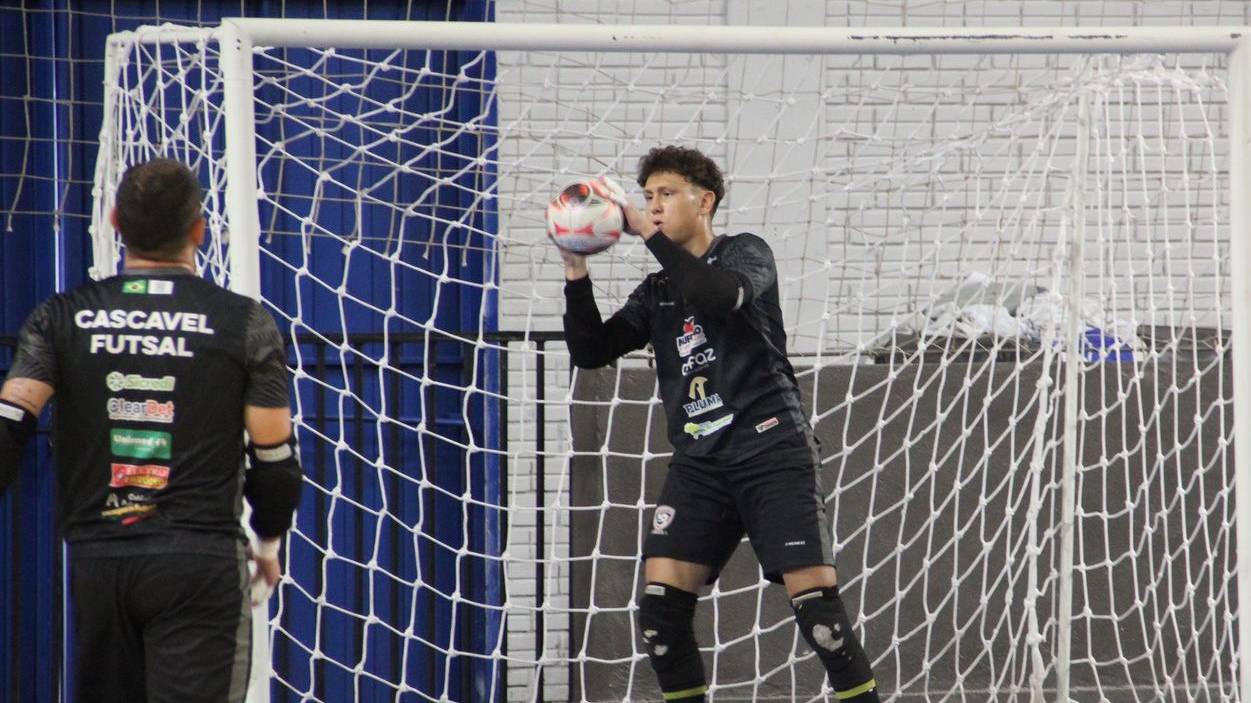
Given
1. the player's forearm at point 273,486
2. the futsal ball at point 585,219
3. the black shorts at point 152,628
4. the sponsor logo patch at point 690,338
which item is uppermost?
the futsal ball at point 585,219

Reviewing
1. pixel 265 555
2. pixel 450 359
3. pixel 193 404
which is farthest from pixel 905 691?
pixel 193 404

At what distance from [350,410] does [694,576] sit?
96.8 inches

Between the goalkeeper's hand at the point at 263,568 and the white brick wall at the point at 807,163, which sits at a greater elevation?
the white brick wall at the point at 807,163

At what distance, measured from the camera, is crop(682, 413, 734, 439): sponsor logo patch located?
153 inches

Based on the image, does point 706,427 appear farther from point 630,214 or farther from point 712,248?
point 630,214

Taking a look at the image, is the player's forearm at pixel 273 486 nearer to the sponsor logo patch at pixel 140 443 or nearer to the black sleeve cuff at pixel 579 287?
the sponsor logo patch at pixel 140 443

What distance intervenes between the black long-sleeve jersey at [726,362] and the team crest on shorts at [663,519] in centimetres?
14

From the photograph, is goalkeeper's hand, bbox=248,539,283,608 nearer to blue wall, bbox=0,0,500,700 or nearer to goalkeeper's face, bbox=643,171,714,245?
goalkeeper's face, bbox=643,171,714,245

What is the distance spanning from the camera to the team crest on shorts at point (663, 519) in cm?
397

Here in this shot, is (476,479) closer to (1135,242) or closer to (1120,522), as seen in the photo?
(1120,522)

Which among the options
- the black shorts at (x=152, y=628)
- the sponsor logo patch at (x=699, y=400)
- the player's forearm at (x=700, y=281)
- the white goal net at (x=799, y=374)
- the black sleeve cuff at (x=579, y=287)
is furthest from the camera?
the white goal net at (x=799, y=374)

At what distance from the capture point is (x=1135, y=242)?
634cm

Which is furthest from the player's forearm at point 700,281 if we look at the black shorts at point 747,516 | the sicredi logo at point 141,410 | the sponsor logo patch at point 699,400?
the sicredi logo at point 141,410

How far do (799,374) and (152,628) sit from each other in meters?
Result: 2.84
